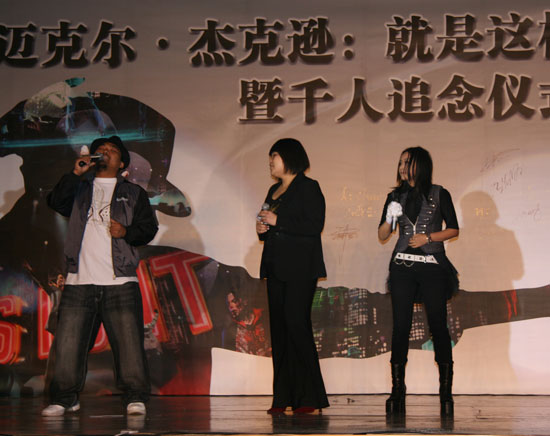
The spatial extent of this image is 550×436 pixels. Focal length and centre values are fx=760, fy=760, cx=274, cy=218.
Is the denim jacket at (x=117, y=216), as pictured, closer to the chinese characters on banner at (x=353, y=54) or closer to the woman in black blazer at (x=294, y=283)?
the woman in black blazer at (x=294, y=283)

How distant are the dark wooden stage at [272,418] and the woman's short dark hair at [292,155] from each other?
4.12 feet

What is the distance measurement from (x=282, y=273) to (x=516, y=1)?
264 cm

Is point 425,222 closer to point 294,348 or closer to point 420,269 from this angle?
point 420,269

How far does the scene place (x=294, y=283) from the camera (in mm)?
3803

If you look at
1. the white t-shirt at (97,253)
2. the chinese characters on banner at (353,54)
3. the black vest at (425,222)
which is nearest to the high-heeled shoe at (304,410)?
the black vest at (425,222)

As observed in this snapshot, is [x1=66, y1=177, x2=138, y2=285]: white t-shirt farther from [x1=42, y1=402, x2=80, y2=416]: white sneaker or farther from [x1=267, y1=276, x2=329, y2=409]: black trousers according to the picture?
[x1=267, y1=276, x2=329, y2=409]: black trousers

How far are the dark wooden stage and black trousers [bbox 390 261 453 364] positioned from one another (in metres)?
0.34

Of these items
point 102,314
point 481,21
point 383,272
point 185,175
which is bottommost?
point 102,314

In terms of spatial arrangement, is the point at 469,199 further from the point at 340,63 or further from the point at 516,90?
the point at 340,63

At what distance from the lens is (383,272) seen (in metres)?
4.96

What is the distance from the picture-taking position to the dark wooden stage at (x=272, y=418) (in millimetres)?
3217

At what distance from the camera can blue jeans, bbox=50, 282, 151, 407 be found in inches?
153

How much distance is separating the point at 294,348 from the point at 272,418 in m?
0.38

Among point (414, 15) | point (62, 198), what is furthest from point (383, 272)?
point (62, 198)
